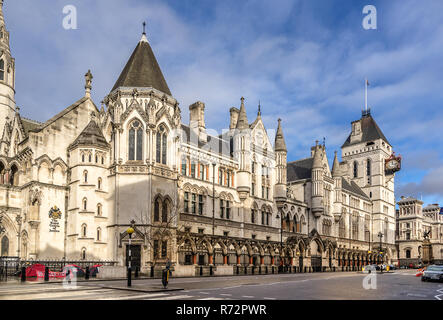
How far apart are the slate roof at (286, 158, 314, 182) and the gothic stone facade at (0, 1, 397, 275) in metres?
13.7

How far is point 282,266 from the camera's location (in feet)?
183

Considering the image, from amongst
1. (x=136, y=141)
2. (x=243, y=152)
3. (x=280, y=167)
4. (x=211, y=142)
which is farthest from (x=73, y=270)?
(x=280, y=167)

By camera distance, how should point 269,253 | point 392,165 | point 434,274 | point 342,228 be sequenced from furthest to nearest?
Answer: point 392,165 → point 342,228 → point 269,253 → point 434,274

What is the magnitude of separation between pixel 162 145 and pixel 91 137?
20.8 feet

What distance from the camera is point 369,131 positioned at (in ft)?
345

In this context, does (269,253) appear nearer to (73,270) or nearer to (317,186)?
(317,186)

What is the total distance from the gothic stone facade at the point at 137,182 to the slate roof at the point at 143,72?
124mm

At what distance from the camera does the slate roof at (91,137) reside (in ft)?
134

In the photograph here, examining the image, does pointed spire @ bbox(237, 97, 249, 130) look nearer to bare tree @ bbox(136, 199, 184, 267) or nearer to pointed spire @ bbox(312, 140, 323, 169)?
bare tree @ bbox(136, 199, 184, 267)

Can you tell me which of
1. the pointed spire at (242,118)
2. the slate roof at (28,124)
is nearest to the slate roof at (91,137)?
the slate roof at (28,124)

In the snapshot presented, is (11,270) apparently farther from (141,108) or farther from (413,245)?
(413,245)

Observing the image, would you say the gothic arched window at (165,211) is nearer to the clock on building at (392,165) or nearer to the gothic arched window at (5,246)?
the gothic arched window at (5,246)

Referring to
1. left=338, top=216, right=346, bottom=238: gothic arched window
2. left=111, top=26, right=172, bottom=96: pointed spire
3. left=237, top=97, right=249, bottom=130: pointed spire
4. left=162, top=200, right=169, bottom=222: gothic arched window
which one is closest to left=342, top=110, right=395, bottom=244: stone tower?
left=338, top=216, right=346, bottom=238: gothic arched window
